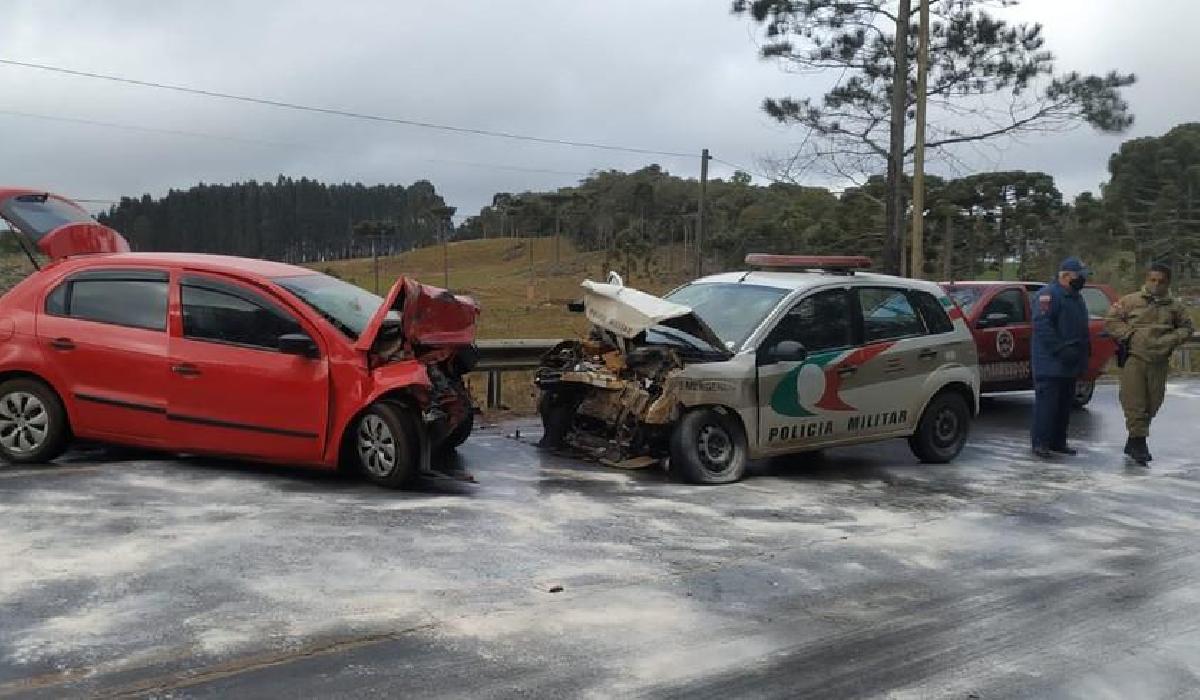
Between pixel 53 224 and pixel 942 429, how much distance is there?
7854 millimetres

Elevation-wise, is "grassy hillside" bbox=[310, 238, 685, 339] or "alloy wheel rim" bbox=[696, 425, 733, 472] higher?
"grassy hillside" bbox=[310, 238, 685, 339]

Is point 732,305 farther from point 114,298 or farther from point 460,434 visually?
point 114,298

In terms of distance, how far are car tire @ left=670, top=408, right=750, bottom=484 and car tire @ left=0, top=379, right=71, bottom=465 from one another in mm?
4545

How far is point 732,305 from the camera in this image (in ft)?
29.3

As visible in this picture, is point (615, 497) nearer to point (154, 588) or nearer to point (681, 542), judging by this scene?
point (681, 542)

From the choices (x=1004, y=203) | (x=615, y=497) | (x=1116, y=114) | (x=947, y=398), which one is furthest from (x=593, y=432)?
(x=1004, y=203)

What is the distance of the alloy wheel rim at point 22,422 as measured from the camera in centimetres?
748

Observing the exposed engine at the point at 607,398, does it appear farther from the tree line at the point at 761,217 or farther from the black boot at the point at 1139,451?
the tree line at the point at 761,217

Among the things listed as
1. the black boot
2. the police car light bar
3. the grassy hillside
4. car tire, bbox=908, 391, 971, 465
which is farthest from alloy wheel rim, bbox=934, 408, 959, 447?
the grassy hillside

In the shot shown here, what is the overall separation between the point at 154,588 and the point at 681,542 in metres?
2.94

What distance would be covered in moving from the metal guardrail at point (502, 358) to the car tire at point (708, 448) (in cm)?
380

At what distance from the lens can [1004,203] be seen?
1598 inches

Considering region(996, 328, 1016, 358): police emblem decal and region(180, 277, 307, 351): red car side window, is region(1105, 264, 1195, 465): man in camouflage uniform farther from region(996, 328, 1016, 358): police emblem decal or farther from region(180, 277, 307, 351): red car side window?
region(180, 277, 307, 351): red car side window

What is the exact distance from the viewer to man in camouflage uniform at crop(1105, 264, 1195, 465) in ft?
30.9
